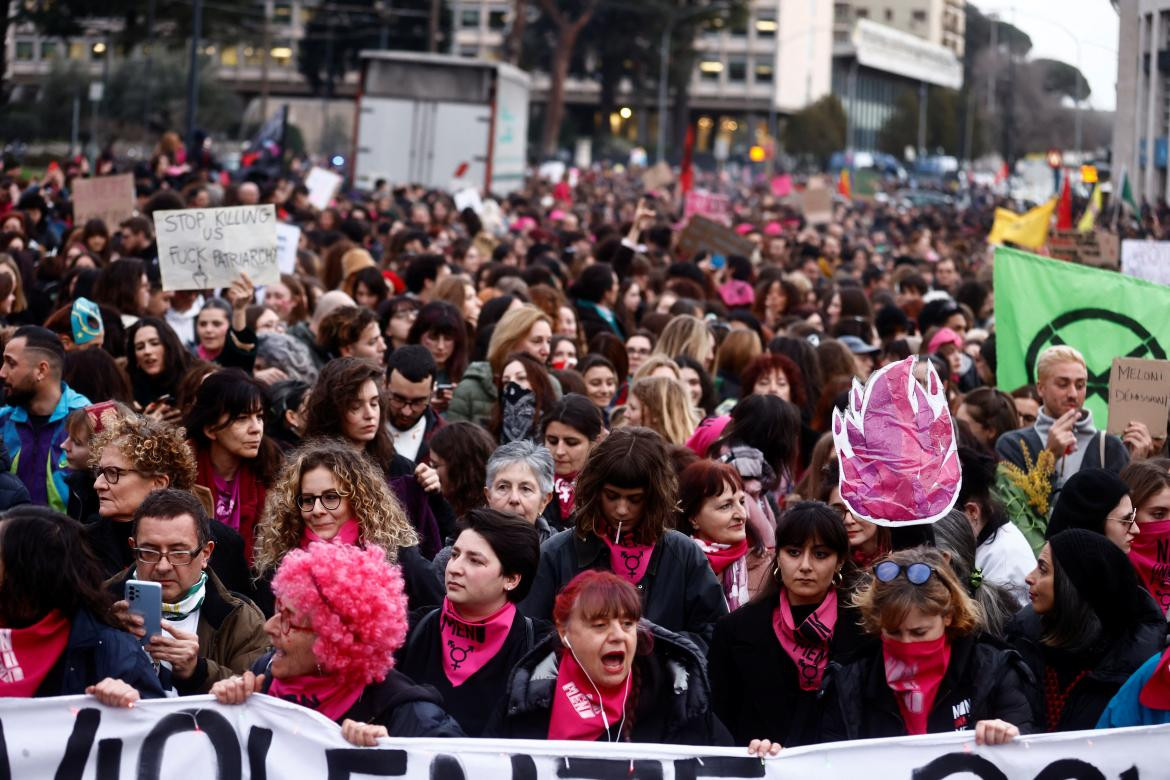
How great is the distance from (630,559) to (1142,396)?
3.35 meters

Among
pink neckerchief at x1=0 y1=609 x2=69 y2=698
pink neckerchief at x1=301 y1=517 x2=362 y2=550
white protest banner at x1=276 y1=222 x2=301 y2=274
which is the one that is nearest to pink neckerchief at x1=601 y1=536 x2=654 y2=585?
pink neckerchief at x1=301 y1=517 x2=362 y2=550

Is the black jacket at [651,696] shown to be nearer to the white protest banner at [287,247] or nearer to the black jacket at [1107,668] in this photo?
the black jacket at [1107,668]

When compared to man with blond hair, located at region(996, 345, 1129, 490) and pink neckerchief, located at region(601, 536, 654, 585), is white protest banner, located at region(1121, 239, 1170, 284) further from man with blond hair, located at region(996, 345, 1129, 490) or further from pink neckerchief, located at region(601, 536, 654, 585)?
pink neckerchief, located at region(601, 536, 654, 585)

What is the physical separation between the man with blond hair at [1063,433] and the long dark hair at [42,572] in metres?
4.40

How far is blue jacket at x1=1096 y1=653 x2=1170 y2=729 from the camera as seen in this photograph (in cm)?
499

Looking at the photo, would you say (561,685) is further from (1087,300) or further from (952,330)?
(952,330)

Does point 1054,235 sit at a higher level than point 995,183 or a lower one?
lower

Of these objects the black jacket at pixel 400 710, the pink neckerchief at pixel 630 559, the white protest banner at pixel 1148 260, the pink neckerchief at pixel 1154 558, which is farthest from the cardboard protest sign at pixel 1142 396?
the white protest banner at pixel 1148 260

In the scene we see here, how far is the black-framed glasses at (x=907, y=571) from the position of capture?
5039 mm

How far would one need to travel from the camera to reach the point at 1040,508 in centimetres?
766

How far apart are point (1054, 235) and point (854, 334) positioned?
21.7ft

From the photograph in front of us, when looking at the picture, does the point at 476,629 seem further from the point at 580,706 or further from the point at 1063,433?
the point at 1063,433

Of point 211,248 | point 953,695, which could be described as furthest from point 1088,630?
point 211,248

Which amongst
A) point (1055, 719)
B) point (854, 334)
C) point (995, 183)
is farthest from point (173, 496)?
point (995, 183)
